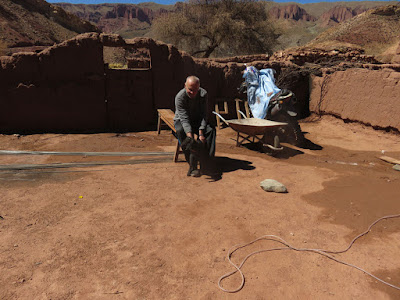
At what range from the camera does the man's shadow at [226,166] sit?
446 centimetres

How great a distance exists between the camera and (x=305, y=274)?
2.29 metres

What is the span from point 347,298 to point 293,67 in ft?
25.5

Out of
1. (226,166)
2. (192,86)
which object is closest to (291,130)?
(226,166)

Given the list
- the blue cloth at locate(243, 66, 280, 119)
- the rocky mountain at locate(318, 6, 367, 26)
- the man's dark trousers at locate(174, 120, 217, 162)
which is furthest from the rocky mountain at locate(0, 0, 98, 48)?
the rocky mountain at locate(318, 6, 367, 26)

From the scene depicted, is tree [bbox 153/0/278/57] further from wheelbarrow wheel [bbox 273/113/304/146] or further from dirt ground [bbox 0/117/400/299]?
dirt ground [bbox 0/117/400/299]

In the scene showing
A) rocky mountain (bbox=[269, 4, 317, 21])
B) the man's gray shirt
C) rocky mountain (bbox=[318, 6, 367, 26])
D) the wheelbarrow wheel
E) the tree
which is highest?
rocky mountain (bbox=[269, 4, 317, 21])

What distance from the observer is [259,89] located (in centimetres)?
688

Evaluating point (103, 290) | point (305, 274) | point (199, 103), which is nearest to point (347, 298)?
point (305, 274)

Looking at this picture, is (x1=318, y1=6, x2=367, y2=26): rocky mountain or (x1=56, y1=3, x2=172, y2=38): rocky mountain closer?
(x1=318, y1=6, x2=367, y2=26): rocky mountain

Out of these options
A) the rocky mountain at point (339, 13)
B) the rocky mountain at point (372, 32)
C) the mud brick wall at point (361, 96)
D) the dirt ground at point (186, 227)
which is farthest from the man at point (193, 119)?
the rocky mountain at point (339, 13)

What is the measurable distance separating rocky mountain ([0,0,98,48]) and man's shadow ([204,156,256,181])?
96.8 feet

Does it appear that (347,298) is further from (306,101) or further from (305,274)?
(306,101)

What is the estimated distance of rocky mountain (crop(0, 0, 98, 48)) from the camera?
1236 inches

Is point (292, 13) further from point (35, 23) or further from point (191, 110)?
point (191, 110)
